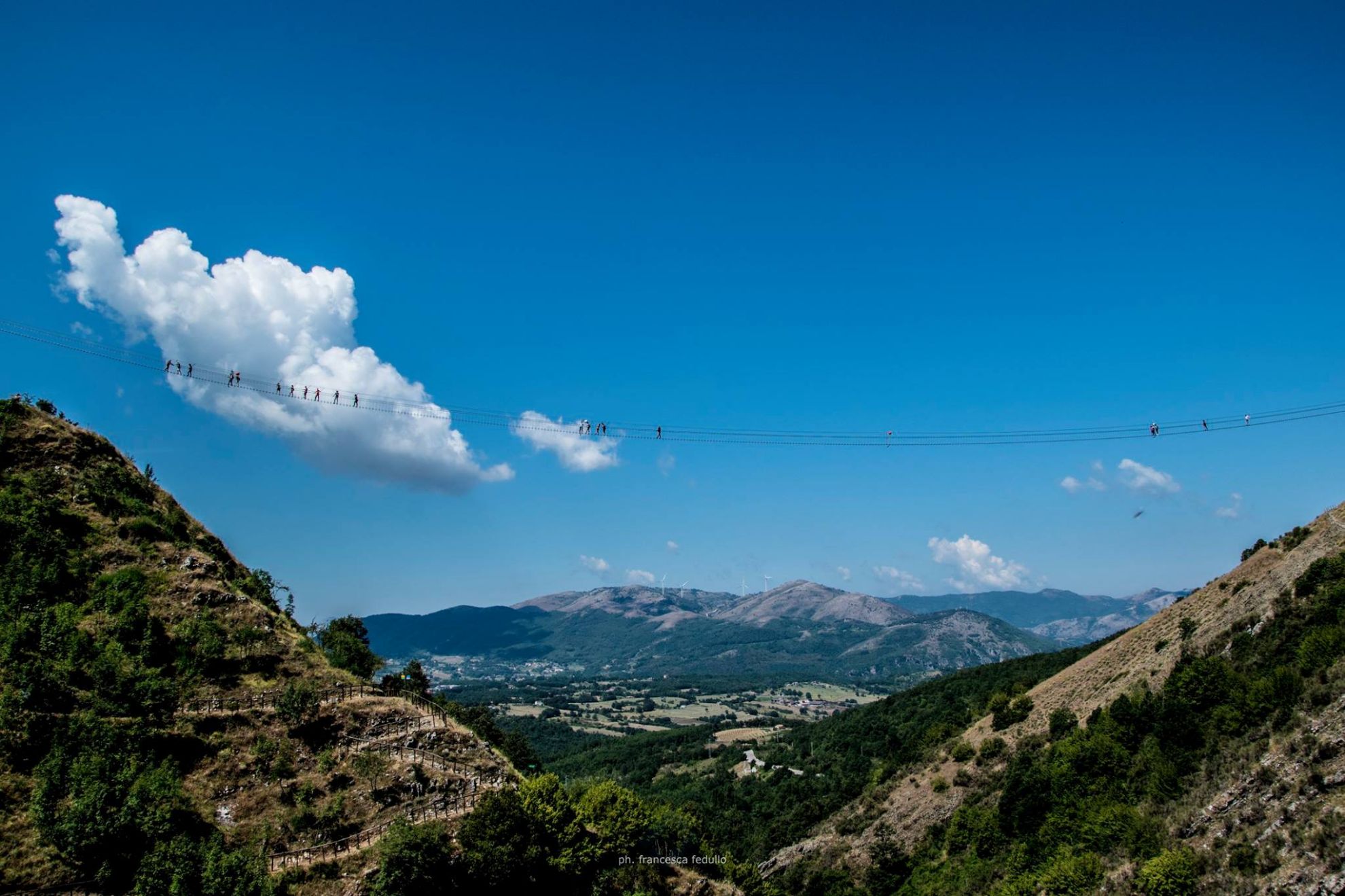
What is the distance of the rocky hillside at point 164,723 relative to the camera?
3731 cm

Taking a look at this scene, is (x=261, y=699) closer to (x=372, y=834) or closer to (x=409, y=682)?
(x=372, y=834)

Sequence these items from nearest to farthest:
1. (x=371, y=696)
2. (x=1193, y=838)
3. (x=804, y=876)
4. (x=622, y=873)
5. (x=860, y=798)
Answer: (x=1193, y=838), (x=622, y=873), (x=371, y=696), (x=804, y=876), (x=860, y=798)

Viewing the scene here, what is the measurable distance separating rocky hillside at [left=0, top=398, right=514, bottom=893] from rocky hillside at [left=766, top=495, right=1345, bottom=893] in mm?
43867

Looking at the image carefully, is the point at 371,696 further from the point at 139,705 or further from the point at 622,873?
the point at 622,873

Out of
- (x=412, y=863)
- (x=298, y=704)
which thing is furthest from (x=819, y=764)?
(x=298, y=704)

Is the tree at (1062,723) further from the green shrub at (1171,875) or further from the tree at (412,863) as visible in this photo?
the tree at (412,863)

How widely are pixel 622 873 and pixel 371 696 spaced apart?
24549 millimetres

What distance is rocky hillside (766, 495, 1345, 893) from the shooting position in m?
35.6

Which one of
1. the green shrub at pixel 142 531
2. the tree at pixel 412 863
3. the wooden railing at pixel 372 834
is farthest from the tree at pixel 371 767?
the green shrub at pixel 142 531

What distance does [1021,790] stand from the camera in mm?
58844

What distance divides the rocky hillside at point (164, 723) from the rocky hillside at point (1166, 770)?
144 ft

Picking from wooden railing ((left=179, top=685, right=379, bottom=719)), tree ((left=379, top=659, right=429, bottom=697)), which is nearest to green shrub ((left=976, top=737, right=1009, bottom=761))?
tree ((left=379, top=659, right=429, bottom=697))

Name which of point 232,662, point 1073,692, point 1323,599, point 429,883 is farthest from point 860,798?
point 232,662

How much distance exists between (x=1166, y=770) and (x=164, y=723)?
71.2 m
